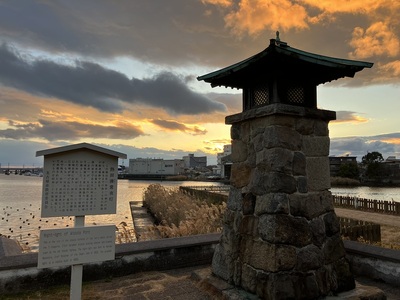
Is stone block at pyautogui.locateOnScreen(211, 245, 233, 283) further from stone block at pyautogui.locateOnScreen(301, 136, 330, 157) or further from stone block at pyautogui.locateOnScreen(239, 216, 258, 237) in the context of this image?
stone block at pyautogui.locateOnScreen(301, 136, 330, 157)

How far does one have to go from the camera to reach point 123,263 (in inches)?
191

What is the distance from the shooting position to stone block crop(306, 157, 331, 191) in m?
3.82

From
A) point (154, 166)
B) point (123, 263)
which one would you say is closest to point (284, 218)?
point (123, 263)

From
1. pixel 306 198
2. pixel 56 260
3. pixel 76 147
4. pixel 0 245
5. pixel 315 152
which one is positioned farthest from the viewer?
pixel 0 245

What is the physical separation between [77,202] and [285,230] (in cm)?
252

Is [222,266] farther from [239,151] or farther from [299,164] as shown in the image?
[299,164]

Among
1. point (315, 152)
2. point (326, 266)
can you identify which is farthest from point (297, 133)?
point (326, 266)

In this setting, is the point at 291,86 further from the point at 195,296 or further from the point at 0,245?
the point at 0,245

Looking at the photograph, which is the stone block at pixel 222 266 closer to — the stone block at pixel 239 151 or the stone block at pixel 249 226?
the stone block at pixel 249 226

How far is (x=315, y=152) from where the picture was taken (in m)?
3.93

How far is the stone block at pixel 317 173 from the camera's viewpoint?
3821 millimetres

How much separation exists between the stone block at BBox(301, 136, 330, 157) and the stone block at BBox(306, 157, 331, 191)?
7 centimetres

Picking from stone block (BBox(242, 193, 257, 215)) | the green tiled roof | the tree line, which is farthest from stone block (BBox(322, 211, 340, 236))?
the tree line

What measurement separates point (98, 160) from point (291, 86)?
2764 millimetres
